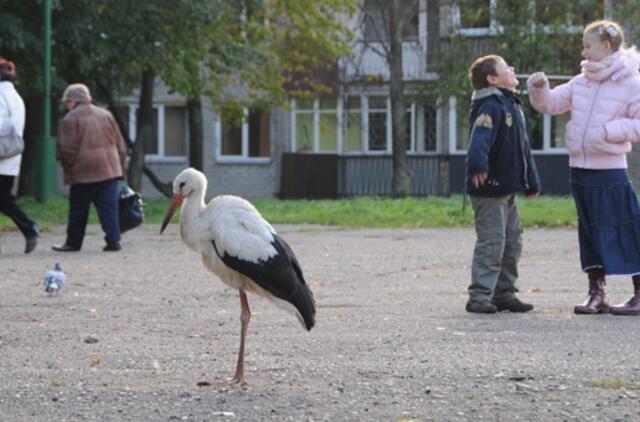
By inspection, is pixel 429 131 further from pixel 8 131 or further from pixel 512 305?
pixel 512 305

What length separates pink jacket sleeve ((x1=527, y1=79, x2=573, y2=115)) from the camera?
11.8m

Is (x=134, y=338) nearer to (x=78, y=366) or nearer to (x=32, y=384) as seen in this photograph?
(x=78, y=366)

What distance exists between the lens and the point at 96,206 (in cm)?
1870

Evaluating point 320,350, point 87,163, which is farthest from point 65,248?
point 320,350

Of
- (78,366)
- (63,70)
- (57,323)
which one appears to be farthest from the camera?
(63,70)

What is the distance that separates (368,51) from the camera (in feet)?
181

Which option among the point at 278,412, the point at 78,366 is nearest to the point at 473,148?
the point at 78,366

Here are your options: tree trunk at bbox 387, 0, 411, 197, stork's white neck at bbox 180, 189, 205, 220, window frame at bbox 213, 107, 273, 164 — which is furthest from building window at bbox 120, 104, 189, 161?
stork's white neck at bbox 180, 189, 205, 220

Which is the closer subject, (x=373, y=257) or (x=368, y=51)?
(x=373, y=257)

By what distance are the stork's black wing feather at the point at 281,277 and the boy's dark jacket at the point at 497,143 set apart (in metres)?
3.40

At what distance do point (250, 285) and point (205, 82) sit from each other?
106 feet

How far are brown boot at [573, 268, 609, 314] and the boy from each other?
0.45 metres

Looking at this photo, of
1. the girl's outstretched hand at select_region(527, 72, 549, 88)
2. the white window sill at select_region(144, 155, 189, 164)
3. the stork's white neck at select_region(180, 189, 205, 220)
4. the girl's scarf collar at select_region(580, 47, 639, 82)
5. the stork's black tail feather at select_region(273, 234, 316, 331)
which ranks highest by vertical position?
the girl's scarf collar at select_region(580, 47, 639, 82)

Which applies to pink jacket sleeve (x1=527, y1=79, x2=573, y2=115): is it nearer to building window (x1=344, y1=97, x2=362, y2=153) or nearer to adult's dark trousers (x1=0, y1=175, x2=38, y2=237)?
adult's dark trousers (x1=0, y1=175, x2=38, y2=237)
